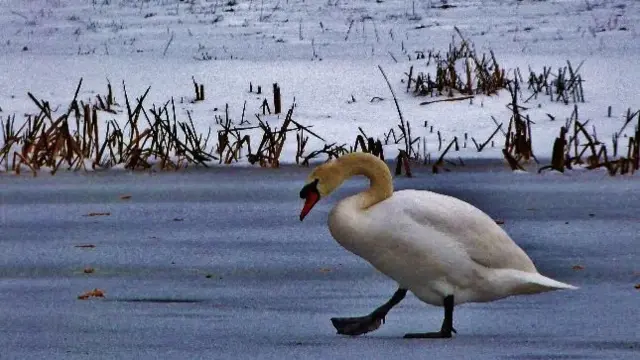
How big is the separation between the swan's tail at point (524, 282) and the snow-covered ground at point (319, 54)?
18.1 feet

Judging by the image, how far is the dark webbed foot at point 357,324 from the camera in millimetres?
4168

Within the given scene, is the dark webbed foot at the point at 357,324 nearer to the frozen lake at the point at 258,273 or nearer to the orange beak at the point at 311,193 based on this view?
the frozen lake at the point at 258,273

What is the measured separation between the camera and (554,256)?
19.0 feet

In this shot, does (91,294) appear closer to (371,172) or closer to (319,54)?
(371,172)

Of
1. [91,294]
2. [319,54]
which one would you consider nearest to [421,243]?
[91,294]

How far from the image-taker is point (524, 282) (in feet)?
13.9

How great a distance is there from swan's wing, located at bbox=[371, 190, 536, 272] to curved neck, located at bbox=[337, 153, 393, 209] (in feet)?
0.08

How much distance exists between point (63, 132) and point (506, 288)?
531 cm

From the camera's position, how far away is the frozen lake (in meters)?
4.00

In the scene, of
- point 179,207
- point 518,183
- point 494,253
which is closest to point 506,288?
point 494,253

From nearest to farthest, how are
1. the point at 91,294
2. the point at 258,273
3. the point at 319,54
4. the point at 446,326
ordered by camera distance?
the point at 446,326, the point at 91,294, the point at 258,273, the point at 319,54

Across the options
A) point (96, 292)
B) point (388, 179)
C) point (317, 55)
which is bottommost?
point (317, 55)

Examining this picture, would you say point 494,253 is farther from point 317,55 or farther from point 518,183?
point 317,55

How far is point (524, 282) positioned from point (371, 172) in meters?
0.51
